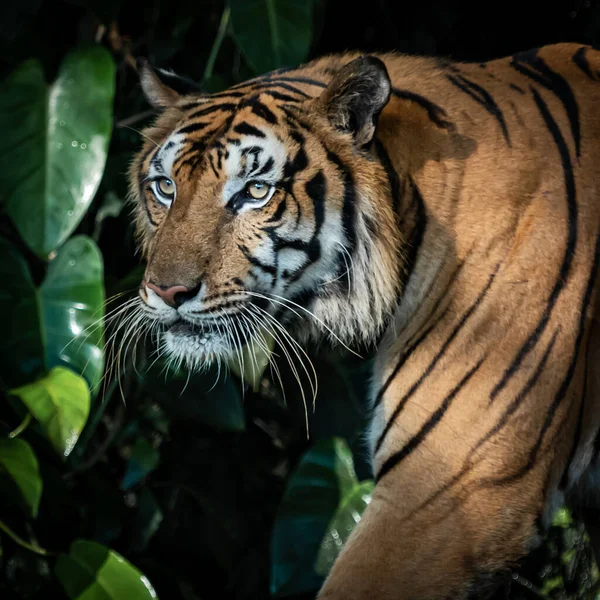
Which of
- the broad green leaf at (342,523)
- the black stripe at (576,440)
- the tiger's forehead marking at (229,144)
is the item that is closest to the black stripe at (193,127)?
the tiger's forehead marking at (229,144)

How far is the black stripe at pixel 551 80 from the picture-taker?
1.53 metres

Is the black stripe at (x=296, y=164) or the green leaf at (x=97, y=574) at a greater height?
the black stripe at (x=296, y=164)

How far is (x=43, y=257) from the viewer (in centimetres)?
214

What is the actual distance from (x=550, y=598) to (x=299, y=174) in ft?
5.60

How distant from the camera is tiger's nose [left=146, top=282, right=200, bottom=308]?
1480mm

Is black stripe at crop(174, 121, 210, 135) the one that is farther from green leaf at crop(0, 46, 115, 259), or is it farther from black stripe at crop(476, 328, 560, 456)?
black stripe at crop(476, 328, 560, 456)

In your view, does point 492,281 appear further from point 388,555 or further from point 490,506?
point 388,555

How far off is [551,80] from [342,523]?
3.62 ft

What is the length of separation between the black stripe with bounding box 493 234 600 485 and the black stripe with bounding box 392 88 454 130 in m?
0.34

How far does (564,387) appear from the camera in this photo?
143 cm

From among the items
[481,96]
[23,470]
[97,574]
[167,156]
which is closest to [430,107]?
[481,96]

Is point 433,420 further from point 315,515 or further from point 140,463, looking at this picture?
point 140,463

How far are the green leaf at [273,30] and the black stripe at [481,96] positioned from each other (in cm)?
65

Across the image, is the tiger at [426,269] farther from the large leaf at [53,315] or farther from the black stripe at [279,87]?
the large leaf at [53,315]
